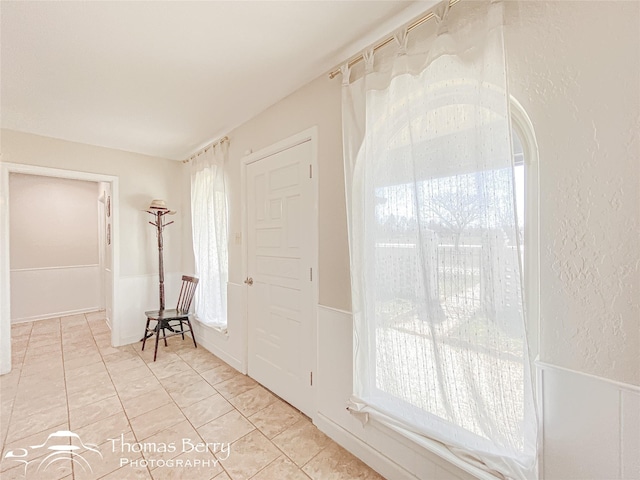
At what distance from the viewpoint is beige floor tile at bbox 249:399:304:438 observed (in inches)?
76.0

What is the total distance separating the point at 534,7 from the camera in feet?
3.55

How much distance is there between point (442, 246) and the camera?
1.26m

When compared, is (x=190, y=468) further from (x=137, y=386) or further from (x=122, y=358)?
(x=122, y=358)

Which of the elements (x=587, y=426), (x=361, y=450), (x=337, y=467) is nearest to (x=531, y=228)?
(x=587, y=426)

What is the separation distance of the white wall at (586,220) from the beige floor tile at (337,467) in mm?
926

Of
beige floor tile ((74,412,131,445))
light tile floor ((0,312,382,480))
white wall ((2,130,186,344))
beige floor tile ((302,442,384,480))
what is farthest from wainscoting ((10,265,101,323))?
beige floor tile ((302,442,384,480))

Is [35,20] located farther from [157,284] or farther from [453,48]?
[157,284]

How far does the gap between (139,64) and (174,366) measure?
9.05 feet

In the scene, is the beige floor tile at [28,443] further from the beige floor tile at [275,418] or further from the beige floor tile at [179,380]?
the beige floor tile at [275,418]

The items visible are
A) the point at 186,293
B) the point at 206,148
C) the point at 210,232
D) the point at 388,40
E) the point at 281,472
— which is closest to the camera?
the point at 388,40

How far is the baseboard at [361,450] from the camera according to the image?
150cm

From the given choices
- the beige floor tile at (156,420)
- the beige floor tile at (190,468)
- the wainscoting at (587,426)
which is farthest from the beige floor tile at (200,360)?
the wainscoting at (587,426)

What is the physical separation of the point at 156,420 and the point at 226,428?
1.81 ft

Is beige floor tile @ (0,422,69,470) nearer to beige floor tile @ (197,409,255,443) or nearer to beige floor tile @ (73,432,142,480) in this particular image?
beige floor tile @ (73,432,142,480)
